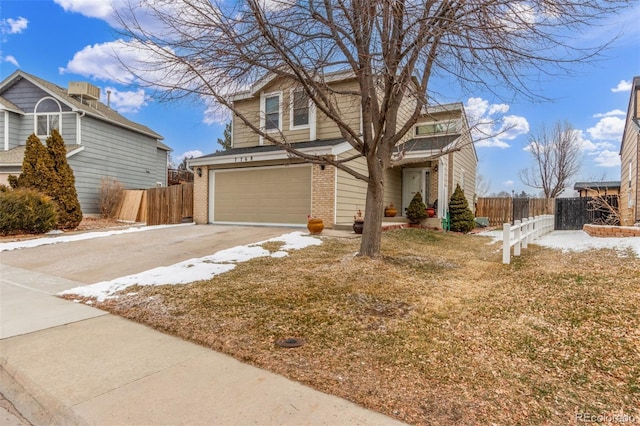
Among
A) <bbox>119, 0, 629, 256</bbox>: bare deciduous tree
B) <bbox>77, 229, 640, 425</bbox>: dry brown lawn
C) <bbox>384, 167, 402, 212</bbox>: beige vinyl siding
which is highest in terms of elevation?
<bbox>119, 0, 629, 256</bbox>: bare deciduous tree

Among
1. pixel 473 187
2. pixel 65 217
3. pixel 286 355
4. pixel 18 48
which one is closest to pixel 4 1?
pixel 18 48

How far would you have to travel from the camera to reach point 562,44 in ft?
16.9

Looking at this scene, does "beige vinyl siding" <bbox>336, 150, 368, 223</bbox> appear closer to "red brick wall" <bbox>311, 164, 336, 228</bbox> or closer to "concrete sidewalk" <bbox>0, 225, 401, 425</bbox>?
"red brick wall" <bbox>311, 164, 336, 228</bbox>

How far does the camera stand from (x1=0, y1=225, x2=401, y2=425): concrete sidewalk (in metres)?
2.38

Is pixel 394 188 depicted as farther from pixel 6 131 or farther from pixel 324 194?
pixel 6 131

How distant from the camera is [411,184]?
15984 mm

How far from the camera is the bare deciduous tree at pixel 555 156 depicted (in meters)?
Answer: 22.1

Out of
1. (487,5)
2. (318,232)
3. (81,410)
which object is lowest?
(81,410)

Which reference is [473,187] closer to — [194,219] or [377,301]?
[194,219]

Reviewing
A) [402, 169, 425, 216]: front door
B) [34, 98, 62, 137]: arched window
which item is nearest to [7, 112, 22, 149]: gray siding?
[34, 98, 62, 137]: arched window

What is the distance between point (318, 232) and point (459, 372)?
8.13 meters

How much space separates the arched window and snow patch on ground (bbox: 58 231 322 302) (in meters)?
14.5

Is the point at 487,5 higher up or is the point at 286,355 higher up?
the point at 487,5

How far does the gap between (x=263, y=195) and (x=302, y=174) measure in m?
1.94
